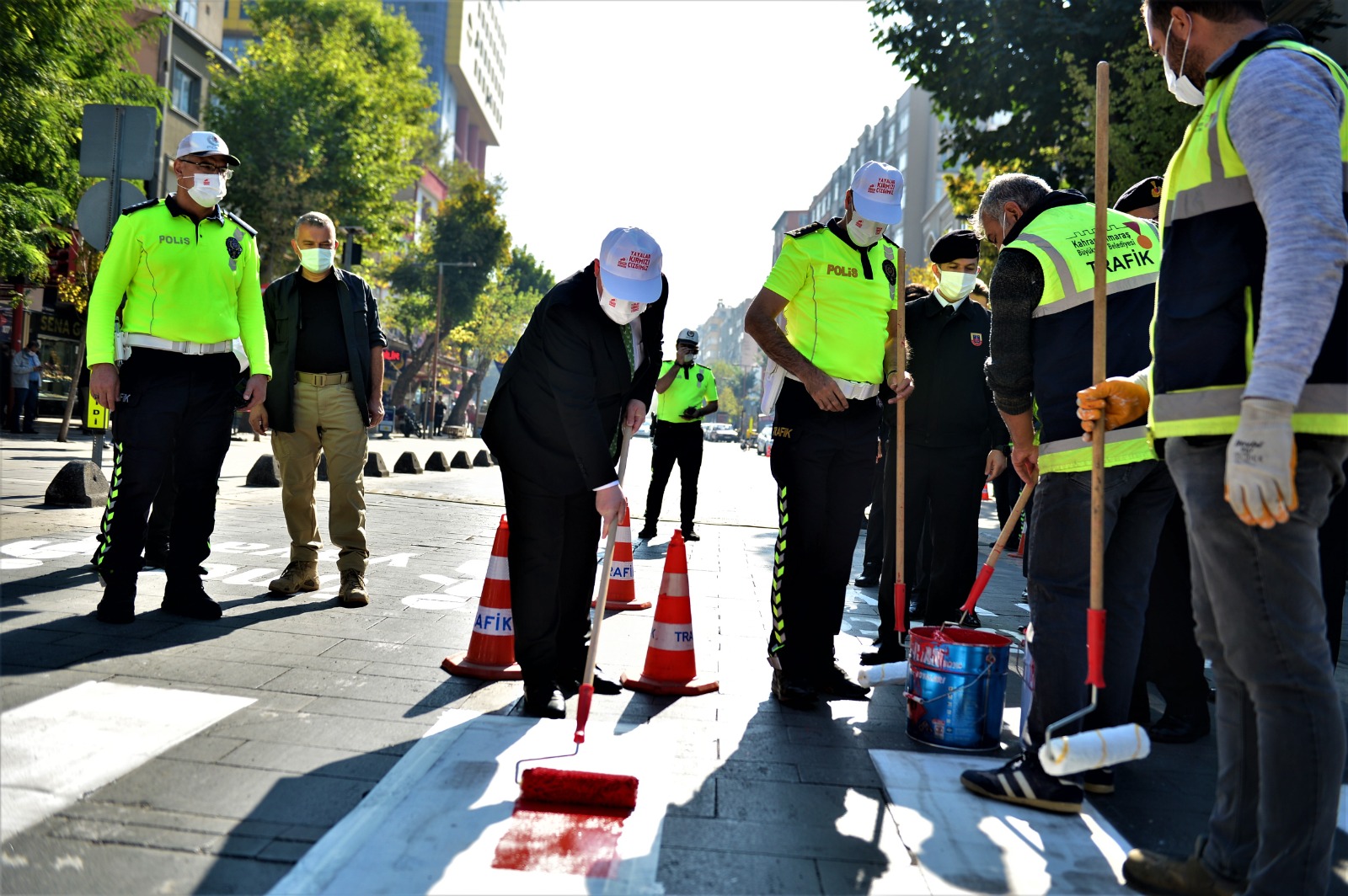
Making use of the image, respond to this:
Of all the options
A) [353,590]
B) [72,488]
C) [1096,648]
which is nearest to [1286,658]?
[1096,648]

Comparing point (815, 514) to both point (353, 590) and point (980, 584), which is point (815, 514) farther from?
point (353, 590)

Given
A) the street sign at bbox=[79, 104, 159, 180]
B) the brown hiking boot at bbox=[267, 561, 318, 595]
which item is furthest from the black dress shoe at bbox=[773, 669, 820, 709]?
the street sign at bbox=[79, 104, 159, 180]

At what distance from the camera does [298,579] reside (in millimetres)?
6133

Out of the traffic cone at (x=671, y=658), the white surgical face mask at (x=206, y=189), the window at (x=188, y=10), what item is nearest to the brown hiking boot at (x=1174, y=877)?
the traffic cone at (x=671, y=658)

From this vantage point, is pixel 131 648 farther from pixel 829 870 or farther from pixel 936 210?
pixel 936 210

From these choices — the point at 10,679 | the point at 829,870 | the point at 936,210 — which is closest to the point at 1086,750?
the point at 829,870

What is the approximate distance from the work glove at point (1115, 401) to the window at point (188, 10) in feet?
118

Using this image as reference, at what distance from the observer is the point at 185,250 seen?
16.9ft

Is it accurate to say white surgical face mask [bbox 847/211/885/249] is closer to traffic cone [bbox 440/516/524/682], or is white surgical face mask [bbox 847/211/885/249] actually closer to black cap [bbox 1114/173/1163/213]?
black cap [bbox 1114/173/1163/213]

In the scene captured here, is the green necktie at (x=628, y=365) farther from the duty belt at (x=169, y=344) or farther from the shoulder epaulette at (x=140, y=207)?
the shoulder epaulette at (x=140, y=207)

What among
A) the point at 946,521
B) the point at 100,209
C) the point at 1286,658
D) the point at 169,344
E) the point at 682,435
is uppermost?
the point at 100,209

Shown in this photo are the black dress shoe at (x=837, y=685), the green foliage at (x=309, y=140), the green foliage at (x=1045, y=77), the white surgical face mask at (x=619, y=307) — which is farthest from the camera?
the green foliage at (x=309, y=140)

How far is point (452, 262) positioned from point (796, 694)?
48643mm

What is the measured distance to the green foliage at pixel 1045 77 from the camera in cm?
1394
